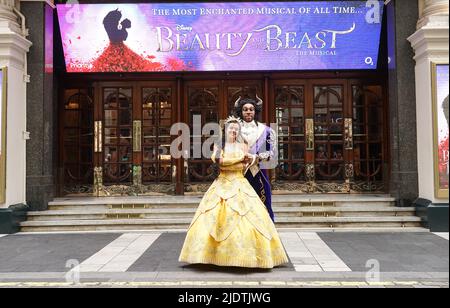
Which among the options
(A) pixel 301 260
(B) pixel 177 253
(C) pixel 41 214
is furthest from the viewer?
(C) pixel 41 214

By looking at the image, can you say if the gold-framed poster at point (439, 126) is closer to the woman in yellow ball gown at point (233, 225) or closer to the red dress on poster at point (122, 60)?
the woman in yellow ball gown at point (233, 225)

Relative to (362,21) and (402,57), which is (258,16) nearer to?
(362,21)

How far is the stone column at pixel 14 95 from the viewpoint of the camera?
372 inches

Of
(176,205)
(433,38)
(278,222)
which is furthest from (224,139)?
(433,38)

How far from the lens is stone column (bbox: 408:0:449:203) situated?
929 cm

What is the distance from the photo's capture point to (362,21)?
1081 centimetres

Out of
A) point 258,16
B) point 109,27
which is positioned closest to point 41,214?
point 109,27

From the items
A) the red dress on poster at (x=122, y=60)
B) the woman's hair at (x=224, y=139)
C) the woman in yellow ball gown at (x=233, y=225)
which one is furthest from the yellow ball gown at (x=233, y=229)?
the red dress on poster at (x=122, y=60)

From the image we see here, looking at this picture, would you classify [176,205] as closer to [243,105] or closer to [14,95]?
[14,95]

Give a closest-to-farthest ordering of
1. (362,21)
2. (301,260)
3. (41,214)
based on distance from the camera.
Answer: (301,260), (41,214), (362,21)

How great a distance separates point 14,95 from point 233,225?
639cm

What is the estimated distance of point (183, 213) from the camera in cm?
997

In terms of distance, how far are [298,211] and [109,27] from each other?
6397mm

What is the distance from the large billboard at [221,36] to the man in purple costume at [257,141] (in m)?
4.72
